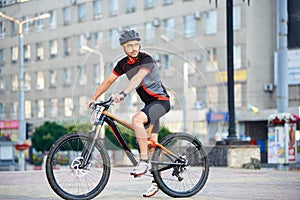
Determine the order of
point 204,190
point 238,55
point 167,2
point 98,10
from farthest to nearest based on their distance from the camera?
point 167,2 → point 98,10 → point 238,55 → point 204,190

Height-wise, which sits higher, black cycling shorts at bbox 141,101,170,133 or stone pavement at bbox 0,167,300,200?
black cycling shorts at bbox 141,101,170,133

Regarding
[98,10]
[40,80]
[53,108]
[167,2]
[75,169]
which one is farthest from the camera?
[53,108]

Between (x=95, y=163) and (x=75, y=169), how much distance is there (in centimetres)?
21

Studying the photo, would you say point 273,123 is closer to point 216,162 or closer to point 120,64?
point 216,162

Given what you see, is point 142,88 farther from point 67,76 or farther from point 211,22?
point 67,76

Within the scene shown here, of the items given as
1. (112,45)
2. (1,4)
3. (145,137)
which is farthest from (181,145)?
(1,4)

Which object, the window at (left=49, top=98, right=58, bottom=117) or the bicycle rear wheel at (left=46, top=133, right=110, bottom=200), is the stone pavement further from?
the window at (left=49, top=98, right=58, bottom=117)

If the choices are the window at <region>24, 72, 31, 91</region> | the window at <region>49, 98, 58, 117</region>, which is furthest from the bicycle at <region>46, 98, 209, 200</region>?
the window at <region>49, 98, 58, 117</region>

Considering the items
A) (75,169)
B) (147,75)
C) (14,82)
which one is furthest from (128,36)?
(14,82)

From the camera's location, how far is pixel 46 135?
49.3m

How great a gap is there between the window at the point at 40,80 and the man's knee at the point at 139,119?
156 ft

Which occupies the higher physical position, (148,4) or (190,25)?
(148,4)

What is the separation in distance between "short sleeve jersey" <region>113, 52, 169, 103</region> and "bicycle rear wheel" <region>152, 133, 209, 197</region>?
0.58 meters

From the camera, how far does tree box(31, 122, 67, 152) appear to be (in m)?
49.0
